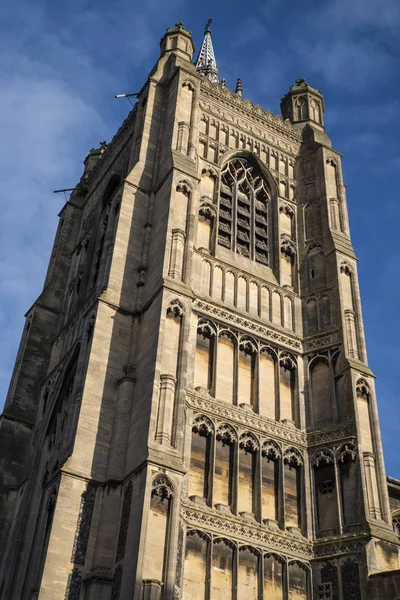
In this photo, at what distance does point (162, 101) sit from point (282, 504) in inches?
627

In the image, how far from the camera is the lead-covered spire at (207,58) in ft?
214

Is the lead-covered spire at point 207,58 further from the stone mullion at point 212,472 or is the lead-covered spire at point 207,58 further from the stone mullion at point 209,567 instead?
the stone mullion at point 209,567

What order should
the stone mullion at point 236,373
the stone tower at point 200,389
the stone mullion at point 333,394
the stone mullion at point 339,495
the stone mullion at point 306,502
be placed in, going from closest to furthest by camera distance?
the stone tower at point 200,389 → the stone mullion at point 339,495 → the stone mullion at point 306,502 → the stone mullion at point 236,373 → the stone mullion at point 333,394

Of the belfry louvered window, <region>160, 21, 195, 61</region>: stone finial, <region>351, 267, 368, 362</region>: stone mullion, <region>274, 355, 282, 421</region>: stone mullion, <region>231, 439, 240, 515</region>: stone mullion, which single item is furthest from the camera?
<region>160, 21, 195, 61</region>: stone finial

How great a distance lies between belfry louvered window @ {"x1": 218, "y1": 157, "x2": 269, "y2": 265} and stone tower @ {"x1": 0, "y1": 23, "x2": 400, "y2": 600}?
0.07m

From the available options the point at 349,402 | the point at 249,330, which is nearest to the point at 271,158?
the point at 249,330

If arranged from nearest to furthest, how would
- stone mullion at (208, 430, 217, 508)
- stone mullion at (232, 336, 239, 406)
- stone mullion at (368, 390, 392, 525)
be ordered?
stone mullion at (208, 430, 217, 508), stone mullion at (368, 390, 392, 525), stone mullion at (232, 336, 239, 406)

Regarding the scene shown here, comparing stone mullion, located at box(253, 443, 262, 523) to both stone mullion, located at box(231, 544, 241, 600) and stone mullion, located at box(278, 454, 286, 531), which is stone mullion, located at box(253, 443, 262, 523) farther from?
stone mullion, located at box(231, 544, 241, 600)

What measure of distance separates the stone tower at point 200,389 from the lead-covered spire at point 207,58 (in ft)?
111

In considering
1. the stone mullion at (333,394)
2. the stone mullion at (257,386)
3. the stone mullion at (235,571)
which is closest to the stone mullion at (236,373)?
the stone mullion at (257,386)

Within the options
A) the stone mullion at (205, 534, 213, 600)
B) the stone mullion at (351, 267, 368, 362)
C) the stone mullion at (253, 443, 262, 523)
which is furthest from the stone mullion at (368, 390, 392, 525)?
the stone mullion at (205, 534, 213, 600)

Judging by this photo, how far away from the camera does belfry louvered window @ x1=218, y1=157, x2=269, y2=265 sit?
27.2m

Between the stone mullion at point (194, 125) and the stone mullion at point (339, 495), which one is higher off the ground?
the stone mullion at point (194, 125)

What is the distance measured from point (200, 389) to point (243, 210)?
907cm
